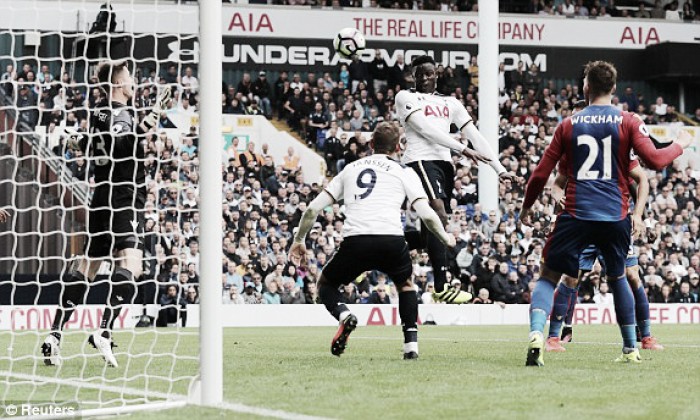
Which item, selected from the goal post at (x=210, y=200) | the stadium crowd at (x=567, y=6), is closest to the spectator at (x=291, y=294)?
the stadium crowd at (x=567, y=6)

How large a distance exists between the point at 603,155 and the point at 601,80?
1.84 ft

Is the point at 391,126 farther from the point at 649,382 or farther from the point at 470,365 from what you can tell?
the point at 649,382

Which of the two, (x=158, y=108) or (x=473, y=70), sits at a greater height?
(x=473, y=70)

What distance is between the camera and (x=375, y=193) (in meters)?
9.16

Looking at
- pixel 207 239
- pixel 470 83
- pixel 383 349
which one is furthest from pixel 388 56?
pixel 207 239

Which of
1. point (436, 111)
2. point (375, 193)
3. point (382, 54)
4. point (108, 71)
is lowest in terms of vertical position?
point (375, 193)

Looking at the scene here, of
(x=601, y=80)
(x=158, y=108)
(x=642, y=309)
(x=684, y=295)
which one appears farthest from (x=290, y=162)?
(x=601, y=80)

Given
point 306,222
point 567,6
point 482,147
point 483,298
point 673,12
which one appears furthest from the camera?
point 673,12

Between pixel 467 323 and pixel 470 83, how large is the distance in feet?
43.1

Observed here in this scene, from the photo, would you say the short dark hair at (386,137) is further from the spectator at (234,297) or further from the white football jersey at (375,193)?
the spectator at (234,297)

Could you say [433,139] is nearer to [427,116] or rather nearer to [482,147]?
[427,116]

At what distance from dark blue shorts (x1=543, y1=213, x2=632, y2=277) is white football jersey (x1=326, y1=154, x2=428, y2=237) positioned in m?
1.27

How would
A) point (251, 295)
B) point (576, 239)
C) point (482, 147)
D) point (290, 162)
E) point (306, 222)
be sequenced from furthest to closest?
point (290, 162) → point (251, 295) → point (482, 147) → point (306, 222) → point (576, 239)

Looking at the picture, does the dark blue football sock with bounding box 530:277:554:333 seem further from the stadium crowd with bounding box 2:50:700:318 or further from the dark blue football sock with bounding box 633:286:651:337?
the stadium crowd with bounding box 2:50:700:318
